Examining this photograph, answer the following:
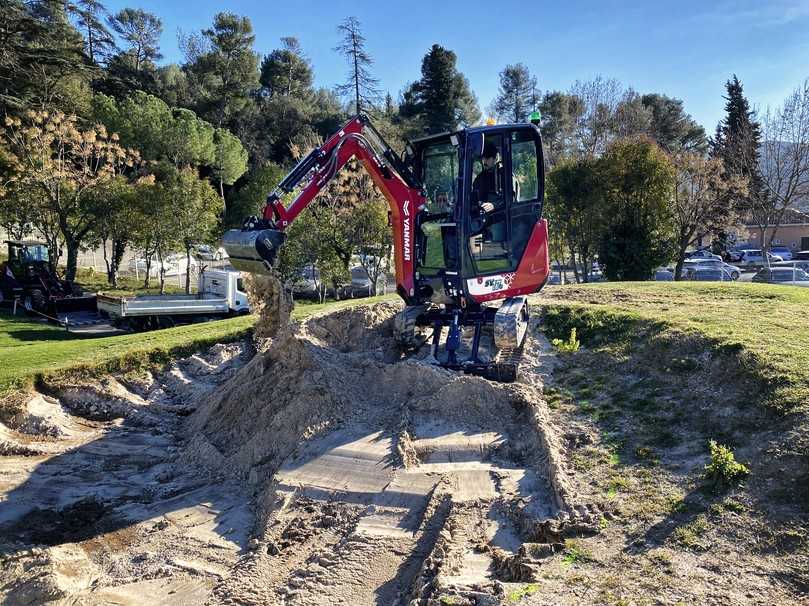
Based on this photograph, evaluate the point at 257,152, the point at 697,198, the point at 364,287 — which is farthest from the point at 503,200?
the point at 257,152

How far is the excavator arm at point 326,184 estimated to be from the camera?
8.12m

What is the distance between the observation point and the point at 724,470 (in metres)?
5.36

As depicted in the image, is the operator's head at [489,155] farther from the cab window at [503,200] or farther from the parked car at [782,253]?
the parked car at [782,253]

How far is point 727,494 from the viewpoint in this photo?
5215 millimetres

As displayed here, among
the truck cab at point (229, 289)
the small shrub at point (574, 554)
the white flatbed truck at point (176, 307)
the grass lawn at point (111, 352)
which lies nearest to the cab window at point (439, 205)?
the grass lawn at point (111, 352)

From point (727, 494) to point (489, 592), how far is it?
2.38 metres

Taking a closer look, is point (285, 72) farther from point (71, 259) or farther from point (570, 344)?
point (570, 344)

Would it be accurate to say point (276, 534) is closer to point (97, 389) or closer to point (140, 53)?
point (97, 389)

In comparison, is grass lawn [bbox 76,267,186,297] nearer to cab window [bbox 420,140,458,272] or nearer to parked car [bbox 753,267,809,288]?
cab window [bbox 420,140,458,272]

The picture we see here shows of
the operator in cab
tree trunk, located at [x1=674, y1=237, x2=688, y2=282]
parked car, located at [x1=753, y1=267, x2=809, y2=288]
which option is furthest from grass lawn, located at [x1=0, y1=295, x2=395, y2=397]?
parked car, located at [x1=753, y1=267, x2=809, y2=288]

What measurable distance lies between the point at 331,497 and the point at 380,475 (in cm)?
55

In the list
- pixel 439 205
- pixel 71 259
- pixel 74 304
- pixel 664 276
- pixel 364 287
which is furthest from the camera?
pixel 664 276

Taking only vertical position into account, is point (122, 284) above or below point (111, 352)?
above

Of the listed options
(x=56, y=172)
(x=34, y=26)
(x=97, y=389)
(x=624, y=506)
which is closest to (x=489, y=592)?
(x=624, y=506)
